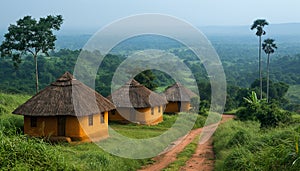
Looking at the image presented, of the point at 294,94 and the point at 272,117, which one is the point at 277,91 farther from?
the point at 272,117

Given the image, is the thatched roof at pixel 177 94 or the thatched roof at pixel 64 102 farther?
the thatched roof at pixel 177 94

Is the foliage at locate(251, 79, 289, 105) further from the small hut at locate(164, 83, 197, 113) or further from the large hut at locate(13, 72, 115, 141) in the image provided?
the large hut at locate(13, 72, 115, 141)

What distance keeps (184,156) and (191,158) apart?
373mm

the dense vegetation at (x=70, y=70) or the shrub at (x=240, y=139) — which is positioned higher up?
the dense vegetation at (x=70, y=70)

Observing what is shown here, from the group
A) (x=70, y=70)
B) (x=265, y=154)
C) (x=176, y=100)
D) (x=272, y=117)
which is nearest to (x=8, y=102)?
(x=176, y=100)

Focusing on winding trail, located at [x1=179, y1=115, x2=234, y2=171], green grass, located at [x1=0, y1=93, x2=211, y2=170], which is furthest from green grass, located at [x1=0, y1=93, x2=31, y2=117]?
winding trail, located at [x1=179, y1=115, x2=234, y2=171]

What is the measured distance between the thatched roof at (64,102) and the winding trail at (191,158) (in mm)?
3915

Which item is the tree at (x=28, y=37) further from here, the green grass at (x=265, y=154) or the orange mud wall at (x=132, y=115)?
the green grass at (x=265, y=154)

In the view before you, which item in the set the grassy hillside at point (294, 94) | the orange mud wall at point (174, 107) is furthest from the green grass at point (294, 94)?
the orange mud wall at point (174, 107)

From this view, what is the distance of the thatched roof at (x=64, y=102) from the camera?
59.5ft

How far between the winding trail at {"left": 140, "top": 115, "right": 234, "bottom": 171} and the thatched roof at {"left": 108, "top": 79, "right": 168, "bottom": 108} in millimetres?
4959

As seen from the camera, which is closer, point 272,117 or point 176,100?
point 272,117

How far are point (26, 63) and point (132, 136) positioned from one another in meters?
33.6

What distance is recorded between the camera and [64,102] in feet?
60.7
